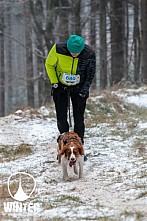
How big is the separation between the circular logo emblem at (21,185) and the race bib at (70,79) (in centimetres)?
148

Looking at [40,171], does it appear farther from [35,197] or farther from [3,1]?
[3,1]

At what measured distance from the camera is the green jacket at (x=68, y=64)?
7477 millimetres

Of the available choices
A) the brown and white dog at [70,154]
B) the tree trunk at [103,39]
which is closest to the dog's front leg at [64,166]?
the brown and white dog at [70,154]

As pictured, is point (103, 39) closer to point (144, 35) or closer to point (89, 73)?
point (144, 35)

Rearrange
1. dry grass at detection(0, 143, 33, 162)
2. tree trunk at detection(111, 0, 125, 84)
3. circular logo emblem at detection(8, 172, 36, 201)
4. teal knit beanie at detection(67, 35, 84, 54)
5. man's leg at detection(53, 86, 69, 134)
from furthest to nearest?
tree trunk at detection(111, 0, 125, 84)
dry grass at detection(0, 143, 33, 162)
man's leg at detection(53, 86, 69, 134)
teal knit beanie at detection(67, 35, 84, 54)
circular logo emblem at detection(8, 172, 36, 201)

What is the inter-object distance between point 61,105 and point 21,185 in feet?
6.03

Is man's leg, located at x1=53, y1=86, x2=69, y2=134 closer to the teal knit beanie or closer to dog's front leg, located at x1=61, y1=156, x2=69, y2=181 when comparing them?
the teal knit beanie

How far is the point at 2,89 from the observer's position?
38969 millimetres

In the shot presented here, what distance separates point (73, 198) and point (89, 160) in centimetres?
241

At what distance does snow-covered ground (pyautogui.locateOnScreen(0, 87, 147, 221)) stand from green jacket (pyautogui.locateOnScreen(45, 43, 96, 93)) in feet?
4.36

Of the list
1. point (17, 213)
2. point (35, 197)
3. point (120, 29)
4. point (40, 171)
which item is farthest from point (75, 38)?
point (120, 29)

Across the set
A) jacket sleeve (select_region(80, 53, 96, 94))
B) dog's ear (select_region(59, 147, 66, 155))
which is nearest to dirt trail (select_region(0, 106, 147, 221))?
dog's ear (select_region(59, 147, 66, 155))

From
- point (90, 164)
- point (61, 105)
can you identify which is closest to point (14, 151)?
point (61, 105)

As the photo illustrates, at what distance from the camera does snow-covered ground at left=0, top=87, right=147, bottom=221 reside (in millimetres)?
5328
